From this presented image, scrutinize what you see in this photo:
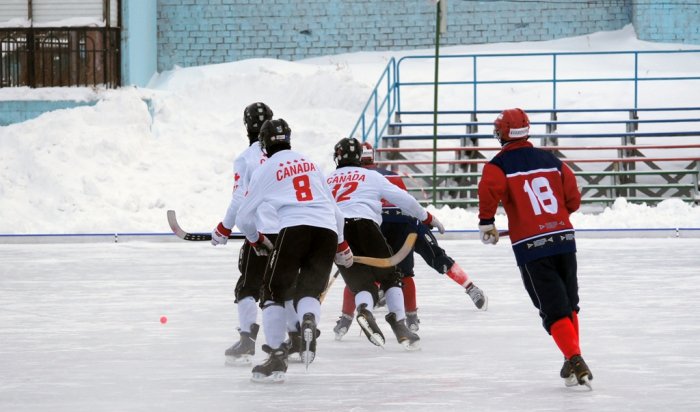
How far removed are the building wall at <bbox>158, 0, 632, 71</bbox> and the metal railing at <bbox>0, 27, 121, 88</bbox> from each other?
2.99 metres

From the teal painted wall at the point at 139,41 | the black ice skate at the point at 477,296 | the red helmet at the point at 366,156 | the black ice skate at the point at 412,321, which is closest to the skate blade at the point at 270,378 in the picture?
the black ice skate at the point at 412,321

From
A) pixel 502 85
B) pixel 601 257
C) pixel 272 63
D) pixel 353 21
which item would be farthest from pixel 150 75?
pixel 601 257

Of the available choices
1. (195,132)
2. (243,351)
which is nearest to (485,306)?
(243,351)

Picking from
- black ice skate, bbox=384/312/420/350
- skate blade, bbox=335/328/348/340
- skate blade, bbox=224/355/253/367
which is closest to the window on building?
skate blade, bbox=335/328/348/340

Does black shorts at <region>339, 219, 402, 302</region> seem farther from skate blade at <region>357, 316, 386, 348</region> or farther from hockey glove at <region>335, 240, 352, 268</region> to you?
hockey glove at <region>335, 240, 352, 268</region>

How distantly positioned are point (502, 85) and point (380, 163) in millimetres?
5716

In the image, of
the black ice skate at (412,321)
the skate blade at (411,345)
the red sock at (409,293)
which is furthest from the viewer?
the red sock at (409,293)

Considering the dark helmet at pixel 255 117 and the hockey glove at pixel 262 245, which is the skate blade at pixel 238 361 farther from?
the dark helmet at pixel 255 117

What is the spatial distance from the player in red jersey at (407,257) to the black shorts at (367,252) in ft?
1.05

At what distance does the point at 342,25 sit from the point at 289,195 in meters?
22.6

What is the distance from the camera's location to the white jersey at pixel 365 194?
10375mm

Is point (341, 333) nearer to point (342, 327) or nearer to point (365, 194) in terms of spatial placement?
point (342, 327)

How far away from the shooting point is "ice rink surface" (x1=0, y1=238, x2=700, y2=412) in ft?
25.8

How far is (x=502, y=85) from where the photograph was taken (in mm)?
29547
